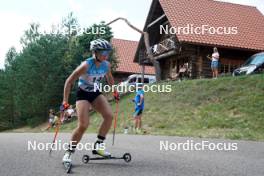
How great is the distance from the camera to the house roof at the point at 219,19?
28.1 m

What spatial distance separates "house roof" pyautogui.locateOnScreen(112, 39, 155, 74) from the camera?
44.2 meters

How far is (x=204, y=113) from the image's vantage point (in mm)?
16828

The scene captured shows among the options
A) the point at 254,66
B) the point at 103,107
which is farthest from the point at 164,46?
the point at 103,107

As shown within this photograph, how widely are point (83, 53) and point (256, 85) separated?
20475 millimetres

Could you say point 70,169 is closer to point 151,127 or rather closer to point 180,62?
point 151,127

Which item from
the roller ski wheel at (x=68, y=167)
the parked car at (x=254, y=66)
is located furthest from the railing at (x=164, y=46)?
the roller ski wheel at (x=68, y=167)

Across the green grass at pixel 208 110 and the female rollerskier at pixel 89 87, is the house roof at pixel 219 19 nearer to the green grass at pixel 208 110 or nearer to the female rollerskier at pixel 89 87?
the green grass at pixel 208 110

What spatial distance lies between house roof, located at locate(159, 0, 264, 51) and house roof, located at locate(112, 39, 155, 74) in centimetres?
1284

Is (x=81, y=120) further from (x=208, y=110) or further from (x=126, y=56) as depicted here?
(x=126, y=56)

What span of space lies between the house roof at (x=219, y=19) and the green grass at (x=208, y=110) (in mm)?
6227

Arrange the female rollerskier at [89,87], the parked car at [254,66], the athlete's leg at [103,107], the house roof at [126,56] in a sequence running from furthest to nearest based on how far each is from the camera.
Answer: the house roof at [126,56], the parked car at [254,66], the athlete's leg at [103,107], the female rollerskier at [89,87]

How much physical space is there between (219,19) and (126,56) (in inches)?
673

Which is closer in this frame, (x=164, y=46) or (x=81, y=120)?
(x=81, y=120)

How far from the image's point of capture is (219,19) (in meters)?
30.9
